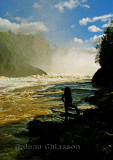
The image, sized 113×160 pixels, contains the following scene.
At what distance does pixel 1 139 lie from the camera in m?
5.90

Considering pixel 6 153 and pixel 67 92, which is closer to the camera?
pixel 6 153

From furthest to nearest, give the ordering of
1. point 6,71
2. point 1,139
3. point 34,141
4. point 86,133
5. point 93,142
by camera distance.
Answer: point 6,71
point 1,139
point 34,141
point 86,133
point 93,142

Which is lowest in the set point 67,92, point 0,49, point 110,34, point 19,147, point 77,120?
point 19,147

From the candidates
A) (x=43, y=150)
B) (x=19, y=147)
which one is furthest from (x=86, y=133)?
(x=19, y=147)

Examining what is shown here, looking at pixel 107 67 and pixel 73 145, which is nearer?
pixel 73 145

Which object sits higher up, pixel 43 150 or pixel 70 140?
pixel 70 140

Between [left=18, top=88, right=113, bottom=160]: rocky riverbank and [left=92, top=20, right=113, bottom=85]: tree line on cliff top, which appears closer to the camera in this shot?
[left=18, top=88, right=113, bottom=160]: rocky riverbank

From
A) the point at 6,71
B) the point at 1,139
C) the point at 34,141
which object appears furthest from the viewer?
the point at 6,71

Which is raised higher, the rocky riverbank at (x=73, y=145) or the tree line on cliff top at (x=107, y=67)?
the tree line on cliff top at (x=107, y=67)

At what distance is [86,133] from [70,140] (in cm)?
65

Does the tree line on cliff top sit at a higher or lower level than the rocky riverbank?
higher

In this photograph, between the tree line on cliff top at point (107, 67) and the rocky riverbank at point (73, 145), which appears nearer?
the rocky riverbank at point (73, 145)

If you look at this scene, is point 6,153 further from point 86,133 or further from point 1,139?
point 86,133

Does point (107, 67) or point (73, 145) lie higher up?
point (107, 67)
